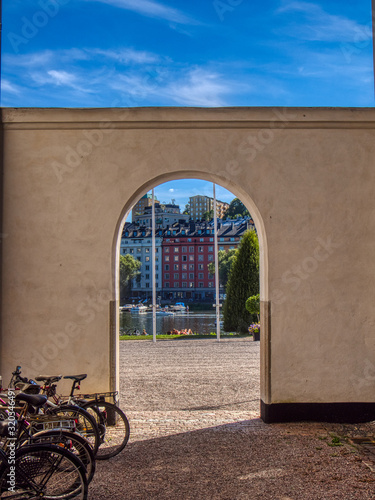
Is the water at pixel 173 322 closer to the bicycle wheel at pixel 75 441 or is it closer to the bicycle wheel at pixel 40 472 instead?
the bicycle wheel at pixel 75 441

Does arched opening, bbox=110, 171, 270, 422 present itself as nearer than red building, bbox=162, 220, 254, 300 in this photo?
Yes

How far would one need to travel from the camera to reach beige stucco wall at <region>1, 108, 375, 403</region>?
20.7 feet

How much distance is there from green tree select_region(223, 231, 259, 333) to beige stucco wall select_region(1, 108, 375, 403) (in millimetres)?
17576

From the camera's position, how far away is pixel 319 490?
162 inches

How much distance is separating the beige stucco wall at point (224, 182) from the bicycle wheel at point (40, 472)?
2691 millimetres

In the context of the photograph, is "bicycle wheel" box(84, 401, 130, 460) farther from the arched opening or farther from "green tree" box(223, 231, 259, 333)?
"green tree" box(223, 231, 259, 333)

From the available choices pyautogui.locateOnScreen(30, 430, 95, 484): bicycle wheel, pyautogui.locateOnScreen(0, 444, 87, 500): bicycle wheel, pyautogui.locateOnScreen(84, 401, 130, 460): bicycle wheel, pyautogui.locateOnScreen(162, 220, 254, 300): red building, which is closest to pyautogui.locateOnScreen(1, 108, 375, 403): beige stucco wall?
pyautogui.locateOnScreen(84, 401, 130, 460): bicycle wheel

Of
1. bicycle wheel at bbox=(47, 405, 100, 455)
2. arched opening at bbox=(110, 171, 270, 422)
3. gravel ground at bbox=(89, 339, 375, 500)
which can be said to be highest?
arched opening at bbox=(110, 171, 270, 422)

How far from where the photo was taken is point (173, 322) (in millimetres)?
59094

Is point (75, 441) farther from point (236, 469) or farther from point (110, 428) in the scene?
point (110, 428)

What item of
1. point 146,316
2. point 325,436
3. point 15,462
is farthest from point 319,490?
point 146,316

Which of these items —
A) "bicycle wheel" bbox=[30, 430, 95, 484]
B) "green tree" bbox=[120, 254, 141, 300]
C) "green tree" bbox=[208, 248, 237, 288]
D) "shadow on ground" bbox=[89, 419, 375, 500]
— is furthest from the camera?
"green tree" bbox=[120, 254, 141, 300]

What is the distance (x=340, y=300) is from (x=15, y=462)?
4.50 m

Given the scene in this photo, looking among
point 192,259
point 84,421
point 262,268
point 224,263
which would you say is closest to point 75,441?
point 84,421
